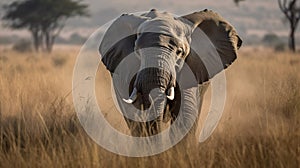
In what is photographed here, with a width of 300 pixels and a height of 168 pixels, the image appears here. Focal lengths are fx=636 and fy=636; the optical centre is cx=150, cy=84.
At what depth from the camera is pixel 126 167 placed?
12.8 feet

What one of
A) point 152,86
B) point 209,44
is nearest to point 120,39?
point 209,44

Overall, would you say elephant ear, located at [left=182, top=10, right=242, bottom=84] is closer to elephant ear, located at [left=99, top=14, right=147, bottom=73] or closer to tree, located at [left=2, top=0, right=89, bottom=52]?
elephant ear, located at [left=99, top=14, right=147, bottom=73]

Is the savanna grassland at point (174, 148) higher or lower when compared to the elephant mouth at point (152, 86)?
lower

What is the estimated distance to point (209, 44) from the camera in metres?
5.32

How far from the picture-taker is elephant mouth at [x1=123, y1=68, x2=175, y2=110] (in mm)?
4203

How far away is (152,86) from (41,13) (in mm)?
30665

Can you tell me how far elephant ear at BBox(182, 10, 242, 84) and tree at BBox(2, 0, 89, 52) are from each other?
28590mm

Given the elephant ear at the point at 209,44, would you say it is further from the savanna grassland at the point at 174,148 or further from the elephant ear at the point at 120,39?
the savanna grassland at the point at 174,148

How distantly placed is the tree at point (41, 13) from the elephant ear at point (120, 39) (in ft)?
93.7

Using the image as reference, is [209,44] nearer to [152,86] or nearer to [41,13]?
[152,86]

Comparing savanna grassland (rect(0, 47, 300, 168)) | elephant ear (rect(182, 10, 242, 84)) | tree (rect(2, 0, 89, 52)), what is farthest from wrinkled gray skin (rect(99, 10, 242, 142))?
tree (rect(2, 0, 89, 52))

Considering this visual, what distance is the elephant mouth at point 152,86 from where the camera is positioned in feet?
13.8

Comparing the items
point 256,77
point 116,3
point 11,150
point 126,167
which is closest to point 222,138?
point 126,167

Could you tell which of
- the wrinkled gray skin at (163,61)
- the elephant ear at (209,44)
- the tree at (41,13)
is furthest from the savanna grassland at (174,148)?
the tree at (41,13)
